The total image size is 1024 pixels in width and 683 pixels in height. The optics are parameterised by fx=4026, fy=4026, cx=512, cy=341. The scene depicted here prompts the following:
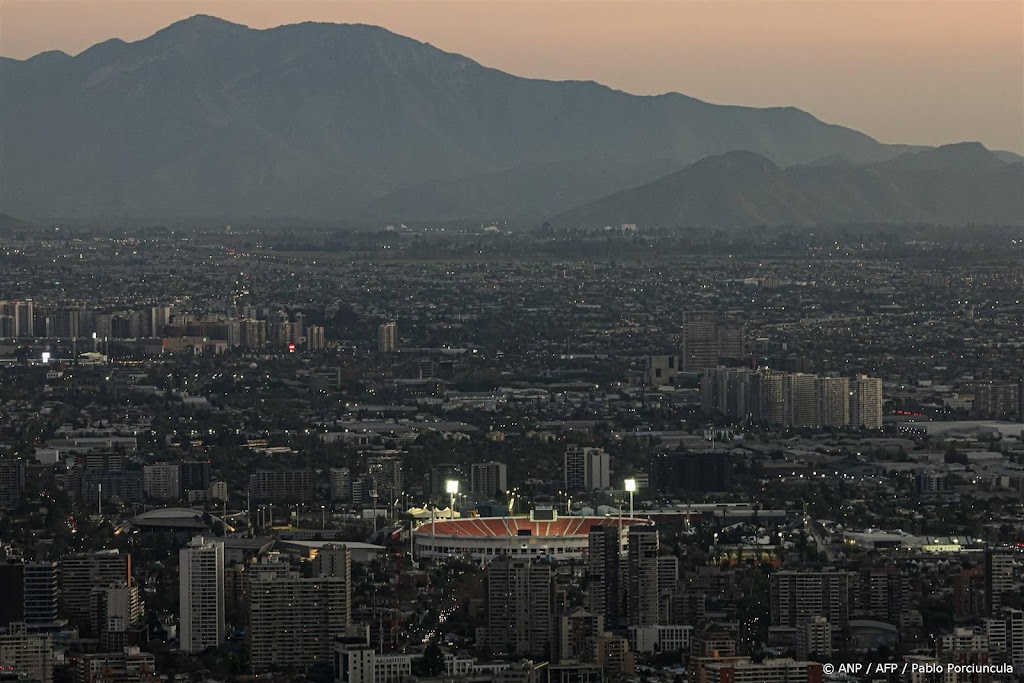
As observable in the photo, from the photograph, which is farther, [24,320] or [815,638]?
[24,320]

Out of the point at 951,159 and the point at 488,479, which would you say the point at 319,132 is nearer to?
the point at 951,159

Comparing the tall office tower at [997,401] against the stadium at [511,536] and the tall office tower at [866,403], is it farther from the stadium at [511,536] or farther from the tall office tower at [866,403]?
the stadium at [511,536]

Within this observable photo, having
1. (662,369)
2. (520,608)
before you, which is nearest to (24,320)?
(662,369)

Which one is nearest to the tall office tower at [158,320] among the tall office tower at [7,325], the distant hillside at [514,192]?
the tall office tower at [7,325]

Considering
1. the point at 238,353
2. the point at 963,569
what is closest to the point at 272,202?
the point at 238,353

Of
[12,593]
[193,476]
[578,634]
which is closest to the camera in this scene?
[578,634]

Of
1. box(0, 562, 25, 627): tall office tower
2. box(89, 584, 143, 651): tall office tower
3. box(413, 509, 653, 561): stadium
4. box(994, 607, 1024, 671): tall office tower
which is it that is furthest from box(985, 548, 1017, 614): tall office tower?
box(0, 562, 25, 627): tall office tower
